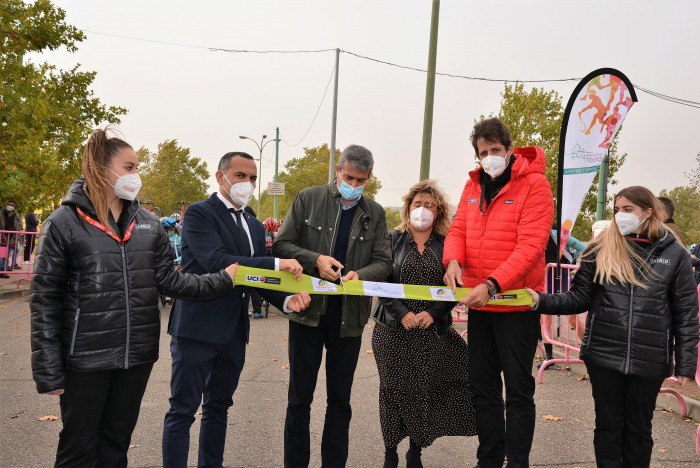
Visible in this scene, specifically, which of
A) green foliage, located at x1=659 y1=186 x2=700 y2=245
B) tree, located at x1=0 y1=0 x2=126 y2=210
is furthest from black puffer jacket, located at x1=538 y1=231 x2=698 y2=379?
green foliage, located at x1=659 y1=186 x2=700 y2=245

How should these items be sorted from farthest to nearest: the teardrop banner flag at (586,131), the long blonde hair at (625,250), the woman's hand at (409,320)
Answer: the teardrop banner flag at (586,131)
the woman's hand at (409,320)
the long blonde hair at (625,250)

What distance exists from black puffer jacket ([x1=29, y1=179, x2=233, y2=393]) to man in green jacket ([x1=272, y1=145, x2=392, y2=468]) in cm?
104

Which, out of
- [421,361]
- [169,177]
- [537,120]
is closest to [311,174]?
[169,177]

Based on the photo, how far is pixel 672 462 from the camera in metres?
4.50

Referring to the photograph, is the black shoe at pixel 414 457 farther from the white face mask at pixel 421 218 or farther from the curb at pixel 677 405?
the curb at pixel 677 405

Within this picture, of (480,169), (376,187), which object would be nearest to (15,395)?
(480,169)

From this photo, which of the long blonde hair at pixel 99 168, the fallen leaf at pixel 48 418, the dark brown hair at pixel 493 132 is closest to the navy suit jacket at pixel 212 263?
the long blonde hair at pixel 99 168

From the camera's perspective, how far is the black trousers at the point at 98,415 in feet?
9.14

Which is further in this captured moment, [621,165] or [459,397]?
[621,165]

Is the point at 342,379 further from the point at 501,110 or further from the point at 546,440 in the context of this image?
the point at 501,110

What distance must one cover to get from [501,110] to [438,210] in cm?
2923

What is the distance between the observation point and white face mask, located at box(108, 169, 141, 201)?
118 inches

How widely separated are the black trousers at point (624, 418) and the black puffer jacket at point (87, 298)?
262cm

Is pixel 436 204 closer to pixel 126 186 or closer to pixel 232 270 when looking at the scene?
pixel 232 270
